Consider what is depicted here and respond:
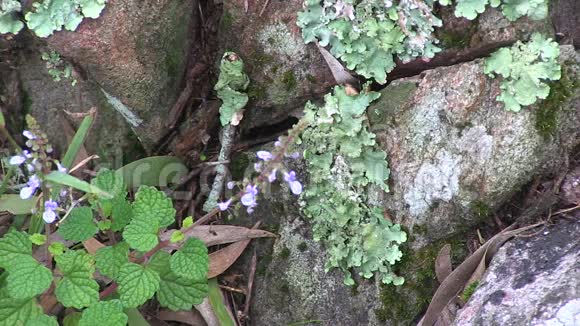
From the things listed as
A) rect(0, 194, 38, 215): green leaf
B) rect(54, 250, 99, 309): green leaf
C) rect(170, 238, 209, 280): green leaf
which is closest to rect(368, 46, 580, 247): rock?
rect(170, 238, 209, 280): green leaf

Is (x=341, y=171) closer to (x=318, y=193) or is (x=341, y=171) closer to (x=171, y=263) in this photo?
(x=318, y=193)

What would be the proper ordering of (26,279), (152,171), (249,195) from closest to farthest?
(249,195), (26,279), (152,171)

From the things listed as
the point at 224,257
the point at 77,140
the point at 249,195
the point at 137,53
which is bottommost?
the point at 224,257

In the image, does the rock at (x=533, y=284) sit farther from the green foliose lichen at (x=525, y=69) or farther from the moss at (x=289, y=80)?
the moss at (x=289, y=80)

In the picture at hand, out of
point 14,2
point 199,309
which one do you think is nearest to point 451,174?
point 199,309

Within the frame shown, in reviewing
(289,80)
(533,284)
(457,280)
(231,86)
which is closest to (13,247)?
(231,86)

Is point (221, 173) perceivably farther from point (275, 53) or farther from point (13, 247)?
point (13, 247)
